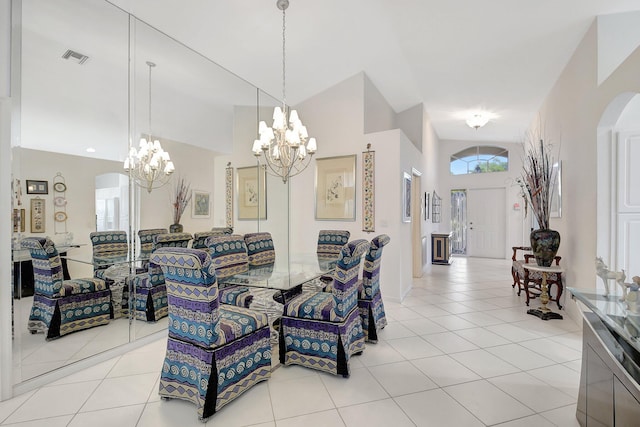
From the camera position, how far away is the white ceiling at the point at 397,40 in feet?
9.72

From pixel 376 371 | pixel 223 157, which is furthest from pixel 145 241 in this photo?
pixel 376 371

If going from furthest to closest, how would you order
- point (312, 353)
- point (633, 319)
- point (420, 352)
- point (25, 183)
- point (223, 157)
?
1. point (223, 157)
2. point (420, 352)
3. point (312, 353)
4. point (25, 183)
5. point (633, 319)

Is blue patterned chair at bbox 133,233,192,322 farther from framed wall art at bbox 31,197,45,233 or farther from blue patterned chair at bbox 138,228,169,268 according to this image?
framed wall art at bbox 31,197,45,233

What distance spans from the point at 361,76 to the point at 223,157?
2389 mm

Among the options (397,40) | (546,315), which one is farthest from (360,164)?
(546,315)

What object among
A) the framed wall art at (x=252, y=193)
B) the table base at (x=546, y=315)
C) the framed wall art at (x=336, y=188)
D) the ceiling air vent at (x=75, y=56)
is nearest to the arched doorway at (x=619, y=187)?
the table base at (x=546, y=315)

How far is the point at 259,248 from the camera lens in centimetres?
367

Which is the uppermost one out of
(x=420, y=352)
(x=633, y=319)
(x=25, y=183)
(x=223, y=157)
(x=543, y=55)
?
(x=543, y=55)

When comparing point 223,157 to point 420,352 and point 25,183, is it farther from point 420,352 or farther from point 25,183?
point 420,352

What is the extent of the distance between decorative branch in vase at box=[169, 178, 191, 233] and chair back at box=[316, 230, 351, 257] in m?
1.76

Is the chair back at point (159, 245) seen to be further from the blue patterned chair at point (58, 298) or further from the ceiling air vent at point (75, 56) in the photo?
the ceiling air vent at point (75, 56)

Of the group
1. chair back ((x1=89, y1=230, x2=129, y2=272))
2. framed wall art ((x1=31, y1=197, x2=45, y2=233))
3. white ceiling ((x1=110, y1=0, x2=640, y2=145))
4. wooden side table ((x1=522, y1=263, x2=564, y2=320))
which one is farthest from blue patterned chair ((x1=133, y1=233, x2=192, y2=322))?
wooden side table ((x1=522, y1=263, x2=564, y2=320))

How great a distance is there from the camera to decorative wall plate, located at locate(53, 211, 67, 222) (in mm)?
2322

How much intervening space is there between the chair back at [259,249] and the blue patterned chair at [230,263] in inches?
7.0
